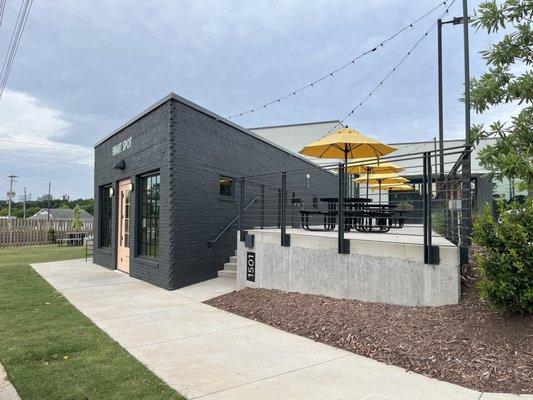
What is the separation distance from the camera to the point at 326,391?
346 centimetres

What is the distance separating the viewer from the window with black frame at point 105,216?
42.8 ft

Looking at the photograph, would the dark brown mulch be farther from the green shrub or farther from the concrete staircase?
the concrete staircase

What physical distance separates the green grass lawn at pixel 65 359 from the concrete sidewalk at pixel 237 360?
192 millimetres

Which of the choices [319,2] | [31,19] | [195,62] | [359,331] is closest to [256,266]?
[359,331]

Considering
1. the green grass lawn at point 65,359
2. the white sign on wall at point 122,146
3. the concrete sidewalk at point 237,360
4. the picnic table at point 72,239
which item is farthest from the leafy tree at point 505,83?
the picnic table at point 72,239

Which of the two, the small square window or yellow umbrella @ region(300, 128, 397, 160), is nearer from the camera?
yellow umbrella @ region(300, 128, 397, 160)

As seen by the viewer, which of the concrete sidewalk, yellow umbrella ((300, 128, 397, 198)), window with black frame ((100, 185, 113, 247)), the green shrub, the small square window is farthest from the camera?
window with black frame ((100, 185, 113, 247))

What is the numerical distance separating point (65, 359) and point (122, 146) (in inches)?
316

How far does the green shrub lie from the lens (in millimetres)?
4062

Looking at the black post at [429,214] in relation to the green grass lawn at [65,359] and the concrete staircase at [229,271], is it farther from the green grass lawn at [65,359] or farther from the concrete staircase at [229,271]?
the concrete staircase at [229,271]

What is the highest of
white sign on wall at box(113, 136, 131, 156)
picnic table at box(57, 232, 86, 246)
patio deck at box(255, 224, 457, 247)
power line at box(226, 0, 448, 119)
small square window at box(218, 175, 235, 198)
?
power line at box(226, 0, 448, 119)

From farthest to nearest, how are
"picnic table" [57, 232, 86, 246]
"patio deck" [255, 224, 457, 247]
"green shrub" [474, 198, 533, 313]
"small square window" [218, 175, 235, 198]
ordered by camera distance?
"picnic table" [57, 232, 86, 246], "small square window" [218, 175, 235, 198], "patio deck" [255, 224, 457, 247], "green shrub" [474, 198, 533, 313]

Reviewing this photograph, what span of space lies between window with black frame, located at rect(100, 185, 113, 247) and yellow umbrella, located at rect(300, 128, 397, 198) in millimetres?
7372

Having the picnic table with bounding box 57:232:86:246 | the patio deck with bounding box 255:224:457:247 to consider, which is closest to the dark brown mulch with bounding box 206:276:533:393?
the patio deck with bounding box 255:224:457:247
